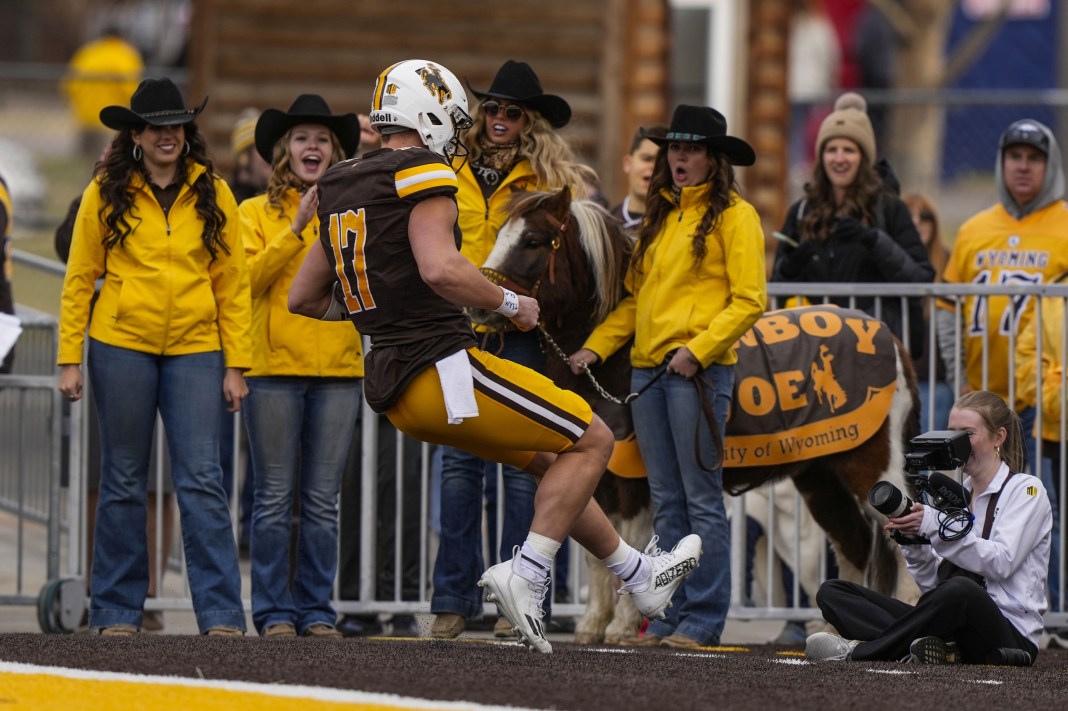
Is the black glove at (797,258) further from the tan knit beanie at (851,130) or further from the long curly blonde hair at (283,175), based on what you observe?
the long curly blonde hair at (283,175)

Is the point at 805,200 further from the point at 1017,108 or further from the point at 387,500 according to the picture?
the point at 1017,108

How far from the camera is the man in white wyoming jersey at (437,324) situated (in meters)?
7.11

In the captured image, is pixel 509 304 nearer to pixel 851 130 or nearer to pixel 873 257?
pixel 873 257

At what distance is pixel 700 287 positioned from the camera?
341 inches

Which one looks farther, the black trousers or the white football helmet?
the black trousers

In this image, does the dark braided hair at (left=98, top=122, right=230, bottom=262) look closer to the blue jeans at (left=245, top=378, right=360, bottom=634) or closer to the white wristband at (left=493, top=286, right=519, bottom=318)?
the blue jeans at (left=245, top=378, right=360, bottom=634)

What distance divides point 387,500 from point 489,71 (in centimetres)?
702

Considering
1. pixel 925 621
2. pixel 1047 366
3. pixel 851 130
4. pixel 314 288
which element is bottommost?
pixel 925 621

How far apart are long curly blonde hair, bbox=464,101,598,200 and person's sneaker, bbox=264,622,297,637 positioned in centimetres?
218

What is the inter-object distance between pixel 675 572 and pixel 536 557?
65 centimetres

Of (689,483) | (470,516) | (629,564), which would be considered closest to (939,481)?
(629,564)

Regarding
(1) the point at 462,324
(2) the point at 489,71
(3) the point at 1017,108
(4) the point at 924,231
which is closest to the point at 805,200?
(4) the point at 924,231

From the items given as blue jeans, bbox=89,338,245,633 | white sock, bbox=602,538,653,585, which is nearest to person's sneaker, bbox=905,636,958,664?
white sock, bbox=602,538,653,585

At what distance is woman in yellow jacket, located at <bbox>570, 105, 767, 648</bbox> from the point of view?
28.1 ft
